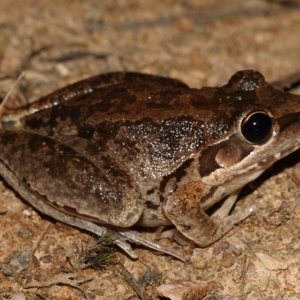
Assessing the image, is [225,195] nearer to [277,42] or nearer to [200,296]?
[200,296]

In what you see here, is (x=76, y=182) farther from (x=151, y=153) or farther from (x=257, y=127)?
(x=257, y=127)

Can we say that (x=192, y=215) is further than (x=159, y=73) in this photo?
No

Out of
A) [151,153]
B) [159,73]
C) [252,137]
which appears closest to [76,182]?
[151,153]

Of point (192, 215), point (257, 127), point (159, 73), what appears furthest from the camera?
point (159, 73)

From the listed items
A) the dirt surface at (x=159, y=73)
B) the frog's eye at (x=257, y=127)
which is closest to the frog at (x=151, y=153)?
the frog's eye at (x=257, y=127)

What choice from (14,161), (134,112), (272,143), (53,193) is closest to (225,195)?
(272,143)

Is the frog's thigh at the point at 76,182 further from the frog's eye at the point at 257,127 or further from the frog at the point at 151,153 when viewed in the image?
the frog's eye at the point at 257,127

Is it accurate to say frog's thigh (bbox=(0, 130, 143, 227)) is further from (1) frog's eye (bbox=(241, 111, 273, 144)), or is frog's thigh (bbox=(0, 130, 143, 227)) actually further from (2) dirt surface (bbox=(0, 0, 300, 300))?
(1) frog's eye (bbox=(241, 111, 273, 144))
